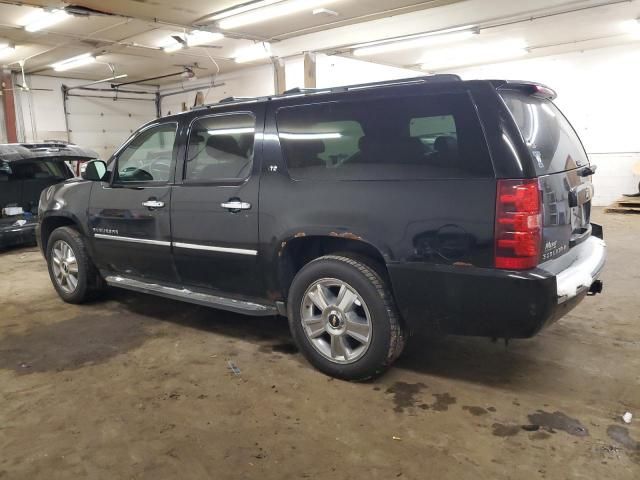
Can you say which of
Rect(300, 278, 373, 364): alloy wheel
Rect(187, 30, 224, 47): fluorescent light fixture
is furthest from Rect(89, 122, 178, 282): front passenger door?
Rect(187, 30, 224, 47): fluorescent light fixture

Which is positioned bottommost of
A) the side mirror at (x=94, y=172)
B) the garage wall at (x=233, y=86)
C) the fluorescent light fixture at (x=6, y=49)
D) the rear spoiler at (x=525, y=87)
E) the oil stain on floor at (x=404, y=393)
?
the oil stain on floor at (x=404, y=393)

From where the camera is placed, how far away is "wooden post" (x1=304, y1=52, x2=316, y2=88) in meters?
11.2

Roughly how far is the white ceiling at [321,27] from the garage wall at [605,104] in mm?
544

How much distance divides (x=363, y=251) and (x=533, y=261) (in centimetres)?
99

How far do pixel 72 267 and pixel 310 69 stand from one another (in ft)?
26.4

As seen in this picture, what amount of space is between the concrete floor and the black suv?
37 cm

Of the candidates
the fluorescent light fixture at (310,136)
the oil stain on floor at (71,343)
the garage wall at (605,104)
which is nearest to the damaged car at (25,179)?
the oil stain on floor at (71,343)

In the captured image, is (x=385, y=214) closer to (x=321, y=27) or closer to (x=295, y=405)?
(x=295, y=405)

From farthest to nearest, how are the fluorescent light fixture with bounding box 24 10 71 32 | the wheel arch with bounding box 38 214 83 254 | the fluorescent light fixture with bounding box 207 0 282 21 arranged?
the fluorescent light fixture with bounding box 24 10 71 32 < the fluorescent light fixture with bounding box 207 0 282 21 < the wheel arch with bounding box 38 214 83 254

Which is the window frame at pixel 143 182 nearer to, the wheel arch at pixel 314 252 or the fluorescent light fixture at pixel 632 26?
the wheel arch at pixel 314 252

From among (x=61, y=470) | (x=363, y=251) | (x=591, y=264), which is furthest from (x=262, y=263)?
(x=591, y=264)

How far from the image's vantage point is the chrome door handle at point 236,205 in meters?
3.30

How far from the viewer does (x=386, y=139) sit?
2809 millimetres

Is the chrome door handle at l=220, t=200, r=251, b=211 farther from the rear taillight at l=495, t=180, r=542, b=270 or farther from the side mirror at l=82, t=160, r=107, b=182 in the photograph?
the rear taillight at l=495, t=180, r=542, b=270
